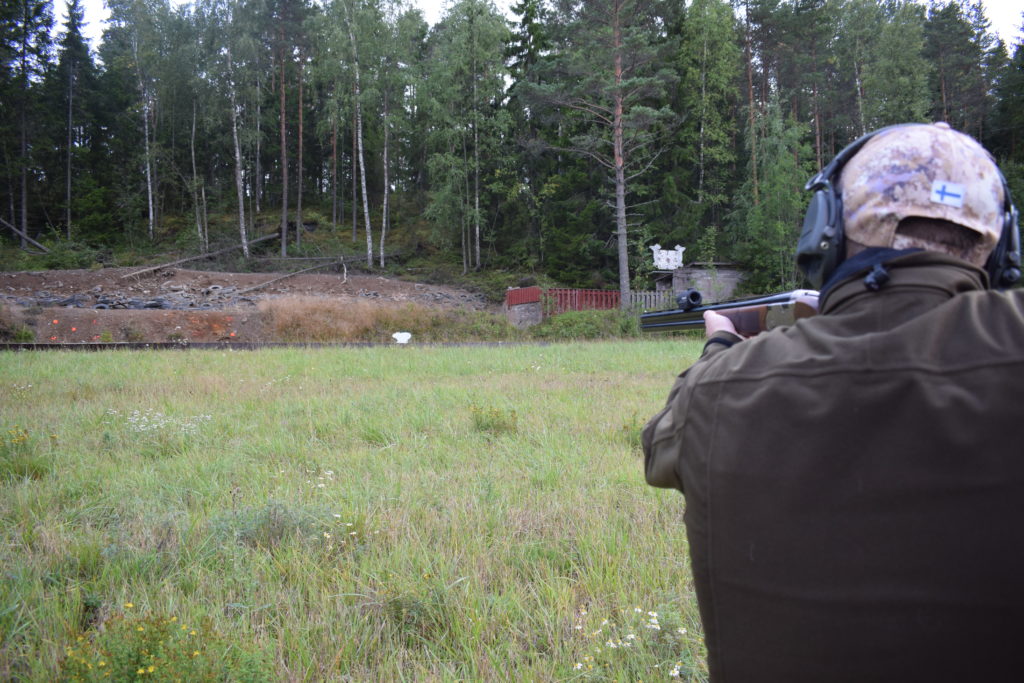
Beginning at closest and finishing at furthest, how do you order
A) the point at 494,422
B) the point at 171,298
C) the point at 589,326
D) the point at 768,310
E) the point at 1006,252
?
the point at 1006,252 → the point at 768,310 → the point at 494,422 → the point at 589,326 → the point at 171,298

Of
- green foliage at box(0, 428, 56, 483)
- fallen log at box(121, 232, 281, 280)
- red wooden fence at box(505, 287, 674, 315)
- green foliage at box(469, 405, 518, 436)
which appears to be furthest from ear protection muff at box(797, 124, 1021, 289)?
fallen log at box(121, 232, 281, 280)

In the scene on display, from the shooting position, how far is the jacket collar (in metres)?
1.17

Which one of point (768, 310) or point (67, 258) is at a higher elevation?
point (67, 258)

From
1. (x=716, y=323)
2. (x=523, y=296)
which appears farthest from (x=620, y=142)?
(x=716, y=323)

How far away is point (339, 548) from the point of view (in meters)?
3.46

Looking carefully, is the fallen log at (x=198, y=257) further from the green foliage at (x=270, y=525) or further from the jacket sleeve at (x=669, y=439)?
the jacket sleeve at (x=669, y=439)

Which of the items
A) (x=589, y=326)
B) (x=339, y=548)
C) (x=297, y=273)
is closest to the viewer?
(x=339, y=548)

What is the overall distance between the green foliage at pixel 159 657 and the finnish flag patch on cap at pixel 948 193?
2.50 meters

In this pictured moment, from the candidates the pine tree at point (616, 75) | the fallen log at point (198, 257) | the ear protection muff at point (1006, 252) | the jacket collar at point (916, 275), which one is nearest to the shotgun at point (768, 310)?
the ear protection muff at point (1006, 252)

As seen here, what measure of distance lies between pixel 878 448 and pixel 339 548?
3.01 metres

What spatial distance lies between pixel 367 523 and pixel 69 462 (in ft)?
10.1

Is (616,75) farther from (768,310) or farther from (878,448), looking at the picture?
(878,448)

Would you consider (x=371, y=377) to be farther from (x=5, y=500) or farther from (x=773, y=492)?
Result: (x=773, y=492)

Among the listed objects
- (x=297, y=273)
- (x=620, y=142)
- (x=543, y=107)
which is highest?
(x=543, y=107)
